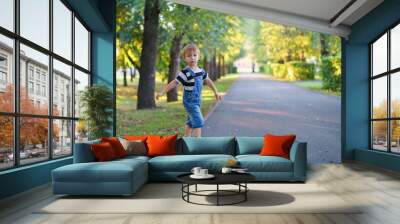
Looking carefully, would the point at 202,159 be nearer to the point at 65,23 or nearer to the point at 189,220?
the point at 189,220

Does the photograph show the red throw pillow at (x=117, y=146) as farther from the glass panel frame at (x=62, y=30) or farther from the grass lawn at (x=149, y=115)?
the grass lawn at (x=149, y=115)

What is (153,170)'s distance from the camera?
22.3 feet

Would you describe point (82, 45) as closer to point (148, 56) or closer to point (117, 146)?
point (117, 146)

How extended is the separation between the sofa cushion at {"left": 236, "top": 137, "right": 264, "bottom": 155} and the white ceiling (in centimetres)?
304

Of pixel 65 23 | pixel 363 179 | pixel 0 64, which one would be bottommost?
pixel 363 179

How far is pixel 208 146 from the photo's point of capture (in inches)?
301

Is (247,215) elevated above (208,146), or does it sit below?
below

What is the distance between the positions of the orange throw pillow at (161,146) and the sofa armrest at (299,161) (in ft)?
6.44

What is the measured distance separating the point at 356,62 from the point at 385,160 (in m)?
2.55

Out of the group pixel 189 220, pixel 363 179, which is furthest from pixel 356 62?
pixel 189 220

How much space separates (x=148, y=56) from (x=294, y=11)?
466 centimetres

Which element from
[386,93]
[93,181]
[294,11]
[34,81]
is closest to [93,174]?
[93,181]

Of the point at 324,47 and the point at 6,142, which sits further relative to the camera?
the point at 324,47

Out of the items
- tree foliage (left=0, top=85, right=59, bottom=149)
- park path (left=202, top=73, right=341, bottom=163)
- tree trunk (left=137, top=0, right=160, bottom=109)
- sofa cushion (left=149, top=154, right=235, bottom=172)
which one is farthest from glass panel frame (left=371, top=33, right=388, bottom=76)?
tree foliage (left=0, top=85, right=59, bottom=149)
